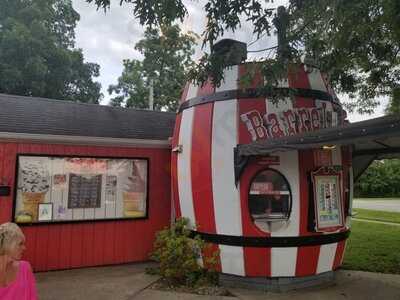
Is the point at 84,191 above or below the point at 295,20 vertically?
below

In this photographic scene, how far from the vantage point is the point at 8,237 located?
1768 millimetres

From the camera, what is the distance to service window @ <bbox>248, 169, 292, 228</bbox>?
4.46 meters

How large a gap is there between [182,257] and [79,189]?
7.59 feet

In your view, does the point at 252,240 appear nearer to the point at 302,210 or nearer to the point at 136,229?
the point at 302,210

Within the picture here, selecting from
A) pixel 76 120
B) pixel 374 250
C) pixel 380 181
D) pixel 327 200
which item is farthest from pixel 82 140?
pixel 380 181

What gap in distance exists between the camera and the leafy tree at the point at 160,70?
20.7 m

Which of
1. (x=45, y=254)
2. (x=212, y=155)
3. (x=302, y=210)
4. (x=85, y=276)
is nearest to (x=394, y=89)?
(x=302, y=210)

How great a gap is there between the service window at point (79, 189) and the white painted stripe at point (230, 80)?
239cm

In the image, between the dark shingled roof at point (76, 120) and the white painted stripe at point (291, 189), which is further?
the dark shingled roof at point (76, 120)

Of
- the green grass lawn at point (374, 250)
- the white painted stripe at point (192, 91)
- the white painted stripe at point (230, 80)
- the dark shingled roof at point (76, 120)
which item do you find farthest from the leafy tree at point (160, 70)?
the white painted stripe at point (230, 80)

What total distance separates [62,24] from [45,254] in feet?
59.7

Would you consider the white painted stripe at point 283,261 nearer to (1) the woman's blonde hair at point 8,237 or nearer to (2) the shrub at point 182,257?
(2) the shrub at point 182,257

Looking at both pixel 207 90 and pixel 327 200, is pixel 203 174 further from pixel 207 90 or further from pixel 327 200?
pixel 327 200

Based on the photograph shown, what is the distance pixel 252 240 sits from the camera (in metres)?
4.46
